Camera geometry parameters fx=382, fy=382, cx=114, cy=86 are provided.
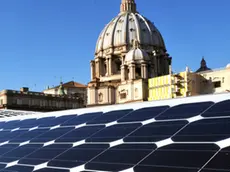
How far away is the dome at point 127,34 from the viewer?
120 meters

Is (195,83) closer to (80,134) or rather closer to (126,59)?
(126,59)

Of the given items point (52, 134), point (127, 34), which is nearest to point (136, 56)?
point (127, 34)

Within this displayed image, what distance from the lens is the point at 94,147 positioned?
13.9 metres

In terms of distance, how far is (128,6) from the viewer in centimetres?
13638

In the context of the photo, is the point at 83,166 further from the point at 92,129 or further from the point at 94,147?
the point at 92,129

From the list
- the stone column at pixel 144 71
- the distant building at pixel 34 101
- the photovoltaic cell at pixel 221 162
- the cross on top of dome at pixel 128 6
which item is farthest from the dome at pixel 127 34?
the photovoltaic cell at pixel 221 162

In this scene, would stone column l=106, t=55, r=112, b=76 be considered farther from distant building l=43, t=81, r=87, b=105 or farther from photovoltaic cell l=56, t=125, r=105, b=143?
→ photovoltaic cell l=56, t=125, r=105, b=143

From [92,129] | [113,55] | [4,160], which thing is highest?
[113,55]

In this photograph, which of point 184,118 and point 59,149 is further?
point 59,149

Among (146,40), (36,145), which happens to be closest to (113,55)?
(146,40)

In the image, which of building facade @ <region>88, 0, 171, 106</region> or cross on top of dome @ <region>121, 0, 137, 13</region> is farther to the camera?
cross on top of dome @ <region>121, 0, 137, 13</region>

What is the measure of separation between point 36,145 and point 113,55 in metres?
103

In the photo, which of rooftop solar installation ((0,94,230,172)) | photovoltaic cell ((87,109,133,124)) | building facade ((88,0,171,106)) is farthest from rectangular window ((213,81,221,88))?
photovoltaic cell ((87,109,133,124))

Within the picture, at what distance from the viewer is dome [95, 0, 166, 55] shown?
120 meters
